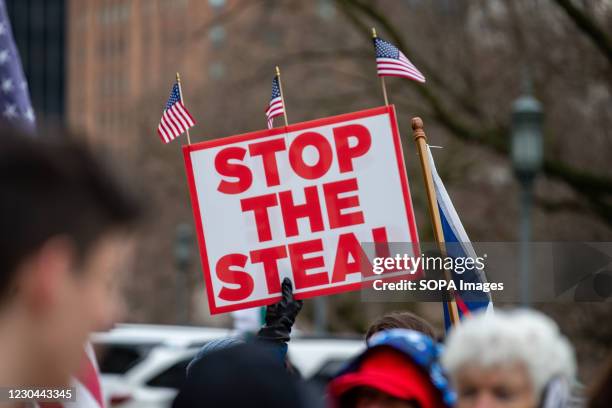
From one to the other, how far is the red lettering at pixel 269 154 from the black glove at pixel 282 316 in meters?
0.45

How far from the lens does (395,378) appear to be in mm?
2963

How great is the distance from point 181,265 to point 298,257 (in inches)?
1036

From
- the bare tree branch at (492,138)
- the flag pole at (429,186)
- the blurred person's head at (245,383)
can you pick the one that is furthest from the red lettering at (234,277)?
the bare tree branch at (492,138)

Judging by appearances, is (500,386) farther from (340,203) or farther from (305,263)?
(340,203)

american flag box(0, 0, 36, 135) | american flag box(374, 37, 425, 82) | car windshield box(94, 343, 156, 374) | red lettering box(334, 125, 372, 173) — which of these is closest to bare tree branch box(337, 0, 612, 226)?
car windshield box(94, 343, 156, 374)

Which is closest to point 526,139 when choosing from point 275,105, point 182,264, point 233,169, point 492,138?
point 492,138

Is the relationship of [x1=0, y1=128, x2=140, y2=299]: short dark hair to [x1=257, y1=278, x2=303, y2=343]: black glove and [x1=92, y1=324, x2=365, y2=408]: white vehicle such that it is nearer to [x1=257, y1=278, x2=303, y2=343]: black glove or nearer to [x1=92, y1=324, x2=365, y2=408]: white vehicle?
[x1=257, y1=278, x2=303, y2=343]: black glove

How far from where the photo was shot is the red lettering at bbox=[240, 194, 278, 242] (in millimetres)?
4777

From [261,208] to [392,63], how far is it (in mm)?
1070

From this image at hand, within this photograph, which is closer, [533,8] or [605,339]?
[533,8]

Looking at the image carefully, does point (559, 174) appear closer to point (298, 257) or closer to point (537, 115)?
point (537, 115)

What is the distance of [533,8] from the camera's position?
49.2 feet

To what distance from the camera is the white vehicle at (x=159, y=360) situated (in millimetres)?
13688

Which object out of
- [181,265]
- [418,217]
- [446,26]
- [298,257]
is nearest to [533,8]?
[446,26]
